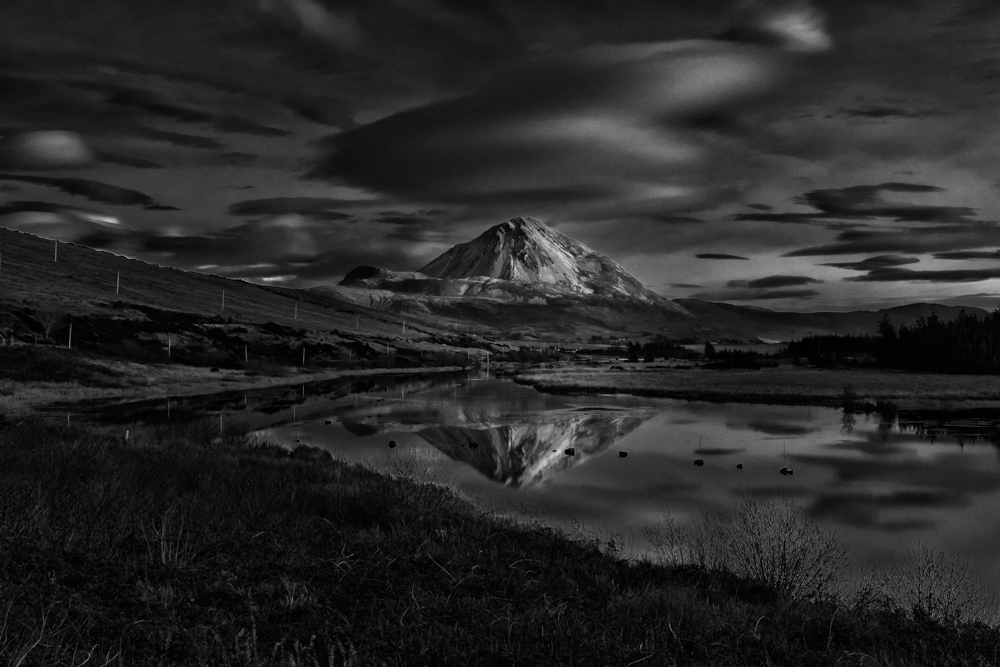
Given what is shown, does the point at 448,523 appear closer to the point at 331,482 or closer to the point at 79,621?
the point at 331,482

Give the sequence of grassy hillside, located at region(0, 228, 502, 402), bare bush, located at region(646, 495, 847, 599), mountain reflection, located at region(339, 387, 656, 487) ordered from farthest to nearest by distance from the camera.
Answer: grassy hillside, located at region(0, 228, 502, 402)
mountain reflection, located at region(339, 387, 656, 487)
bare bush, located at region(646, 495, 847, 599)

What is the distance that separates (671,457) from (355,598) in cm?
2157

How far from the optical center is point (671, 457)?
27688 millimetres

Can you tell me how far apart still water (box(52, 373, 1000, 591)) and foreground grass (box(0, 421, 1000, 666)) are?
483 centimetres

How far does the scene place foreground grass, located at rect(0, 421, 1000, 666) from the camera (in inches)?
262

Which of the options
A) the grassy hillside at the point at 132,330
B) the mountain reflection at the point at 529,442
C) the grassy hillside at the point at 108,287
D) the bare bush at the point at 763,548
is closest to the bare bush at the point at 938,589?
the bare bush at the point at 763,548

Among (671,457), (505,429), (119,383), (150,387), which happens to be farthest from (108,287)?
(671,457)

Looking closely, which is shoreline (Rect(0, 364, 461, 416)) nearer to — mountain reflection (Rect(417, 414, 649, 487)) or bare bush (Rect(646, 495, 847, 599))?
mountain reflection (Rect(417, 414, 649, 487))

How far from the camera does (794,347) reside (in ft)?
568

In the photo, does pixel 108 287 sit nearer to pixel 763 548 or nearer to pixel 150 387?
pixel 150 387

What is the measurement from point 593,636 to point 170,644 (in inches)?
172

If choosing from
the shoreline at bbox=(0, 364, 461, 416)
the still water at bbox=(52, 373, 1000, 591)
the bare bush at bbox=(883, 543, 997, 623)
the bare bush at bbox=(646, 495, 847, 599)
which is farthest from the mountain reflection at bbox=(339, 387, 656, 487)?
the shoreline at bbox=(0, 364, 461, 416)

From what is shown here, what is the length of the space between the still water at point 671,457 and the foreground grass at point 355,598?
483 cm

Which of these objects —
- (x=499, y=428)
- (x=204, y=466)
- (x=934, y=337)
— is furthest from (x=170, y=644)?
(x=934, y=337)
